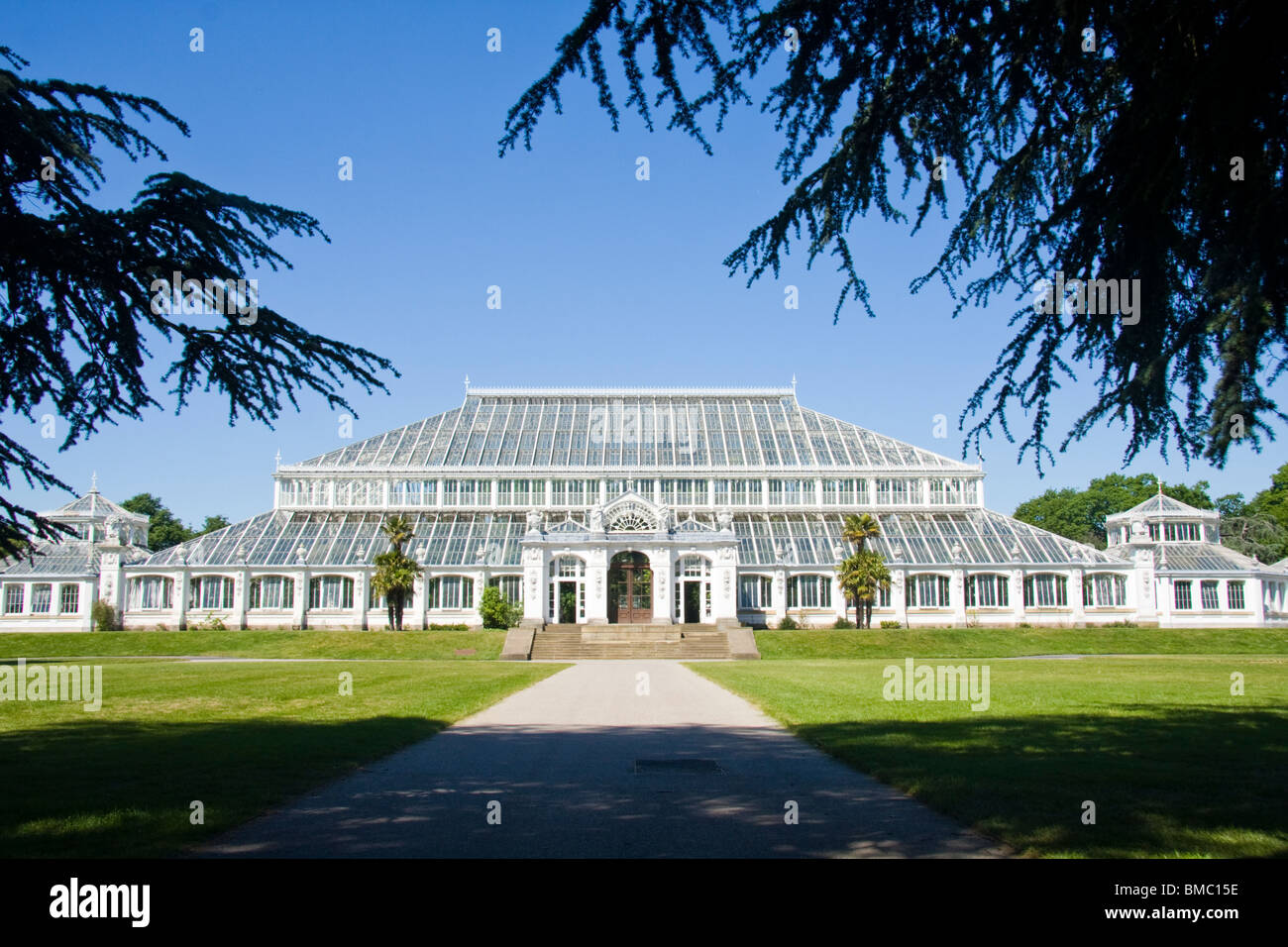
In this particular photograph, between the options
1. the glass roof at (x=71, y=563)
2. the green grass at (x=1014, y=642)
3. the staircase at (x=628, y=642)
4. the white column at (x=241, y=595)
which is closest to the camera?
the green grass at (x=1014, y=642)

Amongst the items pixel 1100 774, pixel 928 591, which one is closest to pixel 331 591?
pixel 928 591

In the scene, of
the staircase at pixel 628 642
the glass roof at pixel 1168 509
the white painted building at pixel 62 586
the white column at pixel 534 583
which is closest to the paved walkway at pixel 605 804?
the staircase at pixel 628 642

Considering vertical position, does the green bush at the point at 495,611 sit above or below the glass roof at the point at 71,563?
below

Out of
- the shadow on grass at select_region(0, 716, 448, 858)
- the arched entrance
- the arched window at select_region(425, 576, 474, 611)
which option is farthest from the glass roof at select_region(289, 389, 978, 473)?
the shadow on grass at select_region(0, 716, 448, 858)

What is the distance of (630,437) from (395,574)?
20.9 meters

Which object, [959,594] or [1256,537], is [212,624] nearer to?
[959,594]

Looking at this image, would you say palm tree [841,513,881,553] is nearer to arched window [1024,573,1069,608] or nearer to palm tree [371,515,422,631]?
arched window [1024,573,1069,608]

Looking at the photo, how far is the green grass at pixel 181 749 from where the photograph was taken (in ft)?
25.3

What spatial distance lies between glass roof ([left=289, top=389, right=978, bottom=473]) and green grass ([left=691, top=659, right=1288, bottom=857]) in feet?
128

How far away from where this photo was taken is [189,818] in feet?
26.2

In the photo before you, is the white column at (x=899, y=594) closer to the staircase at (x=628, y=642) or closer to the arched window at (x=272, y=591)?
the staircase at (x=628, y=642)

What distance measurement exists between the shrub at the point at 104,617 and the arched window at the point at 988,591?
5021cm

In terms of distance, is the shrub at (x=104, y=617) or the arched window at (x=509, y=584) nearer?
the shrub at (x=104, y=617)
